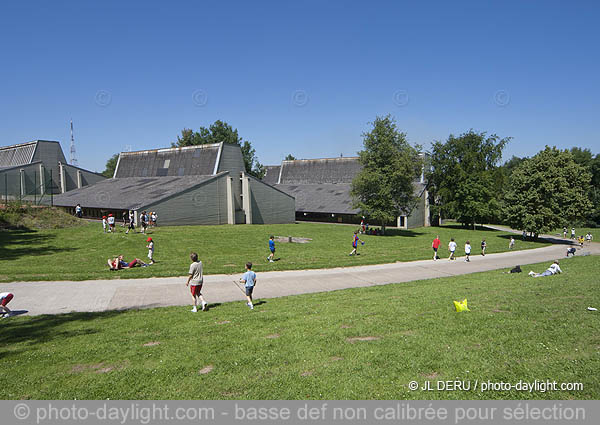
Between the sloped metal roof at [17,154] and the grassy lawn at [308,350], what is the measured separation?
58.2 m

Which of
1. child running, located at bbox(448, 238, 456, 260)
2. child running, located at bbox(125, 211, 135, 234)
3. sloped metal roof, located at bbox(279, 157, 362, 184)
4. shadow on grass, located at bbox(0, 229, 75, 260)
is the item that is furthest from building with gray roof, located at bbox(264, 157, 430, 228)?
shadow on grass, located at bbox(0, 229, 75, 260)

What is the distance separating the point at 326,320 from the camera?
999 cm

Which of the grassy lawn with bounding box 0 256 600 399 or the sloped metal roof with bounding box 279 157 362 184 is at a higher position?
the sloped metal roof with bounding box 279 157 362 184

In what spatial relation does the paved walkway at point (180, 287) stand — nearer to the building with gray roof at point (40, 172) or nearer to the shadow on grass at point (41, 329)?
the shadow on grass at point (41, 329)

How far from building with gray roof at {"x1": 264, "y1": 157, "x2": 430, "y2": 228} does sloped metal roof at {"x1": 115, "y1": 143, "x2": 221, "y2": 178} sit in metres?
18.3

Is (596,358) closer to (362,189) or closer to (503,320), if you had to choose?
(503,320)

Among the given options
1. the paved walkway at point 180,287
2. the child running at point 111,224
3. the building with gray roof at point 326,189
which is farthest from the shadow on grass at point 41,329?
the building with gray roof at point 326,189

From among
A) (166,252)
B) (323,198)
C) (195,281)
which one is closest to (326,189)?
(323,198)

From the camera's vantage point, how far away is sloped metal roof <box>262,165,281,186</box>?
80.2m

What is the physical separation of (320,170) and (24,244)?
53647 millimetres

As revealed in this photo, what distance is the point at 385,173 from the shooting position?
4222 centimetres

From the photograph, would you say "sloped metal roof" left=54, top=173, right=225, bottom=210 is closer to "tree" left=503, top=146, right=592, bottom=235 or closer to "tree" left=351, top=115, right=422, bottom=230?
"tree" left=351, top=115, right=422, bottom=230

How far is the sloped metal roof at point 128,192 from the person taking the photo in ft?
135
